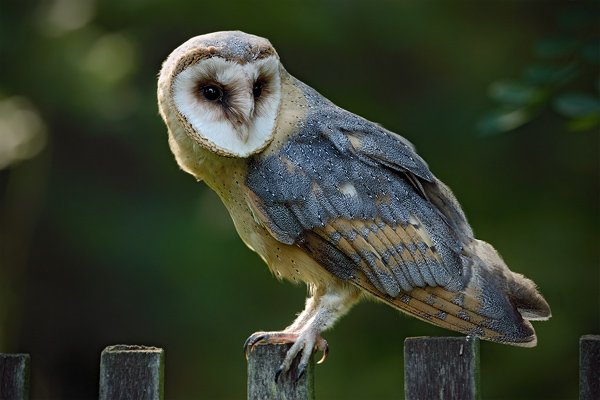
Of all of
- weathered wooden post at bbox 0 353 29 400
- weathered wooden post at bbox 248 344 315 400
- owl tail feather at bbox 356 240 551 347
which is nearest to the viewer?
weathered wooden post at bbox 248 344 315 400

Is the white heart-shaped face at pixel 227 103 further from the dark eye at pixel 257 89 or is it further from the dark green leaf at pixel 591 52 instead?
the dark green leaf at pixel 591 52

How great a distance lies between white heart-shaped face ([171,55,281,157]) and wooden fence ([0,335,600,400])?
72cm

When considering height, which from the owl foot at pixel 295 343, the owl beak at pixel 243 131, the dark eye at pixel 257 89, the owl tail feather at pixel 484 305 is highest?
the dark eye at pixel 257 89

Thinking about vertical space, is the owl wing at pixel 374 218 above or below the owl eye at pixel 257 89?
below

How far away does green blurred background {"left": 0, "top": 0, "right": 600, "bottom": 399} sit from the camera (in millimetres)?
6527

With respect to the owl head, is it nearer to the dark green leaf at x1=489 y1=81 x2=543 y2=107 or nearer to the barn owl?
the barn owl

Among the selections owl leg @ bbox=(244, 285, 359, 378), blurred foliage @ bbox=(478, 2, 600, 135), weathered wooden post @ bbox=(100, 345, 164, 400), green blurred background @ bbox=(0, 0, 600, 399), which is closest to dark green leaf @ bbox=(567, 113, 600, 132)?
blurred foliage @ bbox=(478, 2, 600, 135)

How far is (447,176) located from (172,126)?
391cm

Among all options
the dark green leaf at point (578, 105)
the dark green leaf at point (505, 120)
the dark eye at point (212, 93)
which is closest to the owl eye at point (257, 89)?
the dark eye at point (212, 93)

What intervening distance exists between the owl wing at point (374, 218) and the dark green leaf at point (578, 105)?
46cm

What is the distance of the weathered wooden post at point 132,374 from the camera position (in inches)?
106

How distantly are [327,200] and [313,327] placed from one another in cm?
40

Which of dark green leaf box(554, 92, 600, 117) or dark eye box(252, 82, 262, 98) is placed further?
dark green leaf box(554, 92, 600, 117)

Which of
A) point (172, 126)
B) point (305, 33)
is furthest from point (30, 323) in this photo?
point (172, 126)
